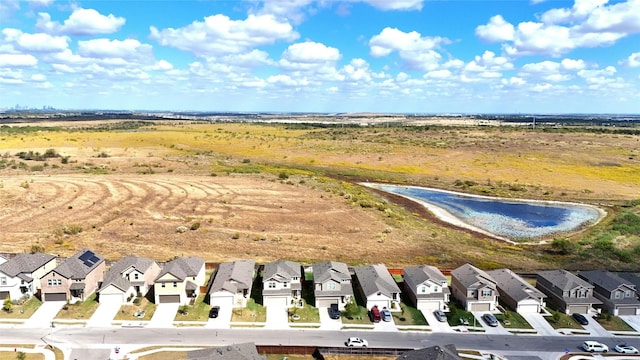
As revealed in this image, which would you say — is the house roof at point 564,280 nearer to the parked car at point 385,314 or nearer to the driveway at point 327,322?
the parked car at point 385,314

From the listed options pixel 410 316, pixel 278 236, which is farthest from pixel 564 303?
pixel 278 236

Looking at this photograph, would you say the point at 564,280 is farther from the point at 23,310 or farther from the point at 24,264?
the point at 24,264

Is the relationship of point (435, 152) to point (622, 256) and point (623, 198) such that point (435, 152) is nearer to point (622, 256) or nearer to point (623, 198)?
point (623, 198)

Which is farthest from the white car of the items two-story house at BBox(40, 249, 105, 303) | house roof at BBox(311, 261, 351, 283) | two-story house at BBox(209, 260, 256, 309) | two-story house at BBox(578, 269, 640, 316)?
two-story house at BBox(40, 249, 105, 303)

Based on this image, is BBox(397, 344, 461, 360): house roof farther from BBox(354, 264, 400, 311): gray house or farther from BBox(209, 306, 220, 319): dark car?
BBox(209, 306, 220, 319): dark car

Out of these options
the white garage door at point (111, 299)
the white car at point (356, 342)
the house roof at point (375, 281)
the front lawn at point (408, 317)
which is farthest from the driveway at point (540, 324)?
the white garage door at point (111, 299)

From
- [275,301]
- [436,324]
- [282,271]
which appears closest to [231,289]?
[275,301]
